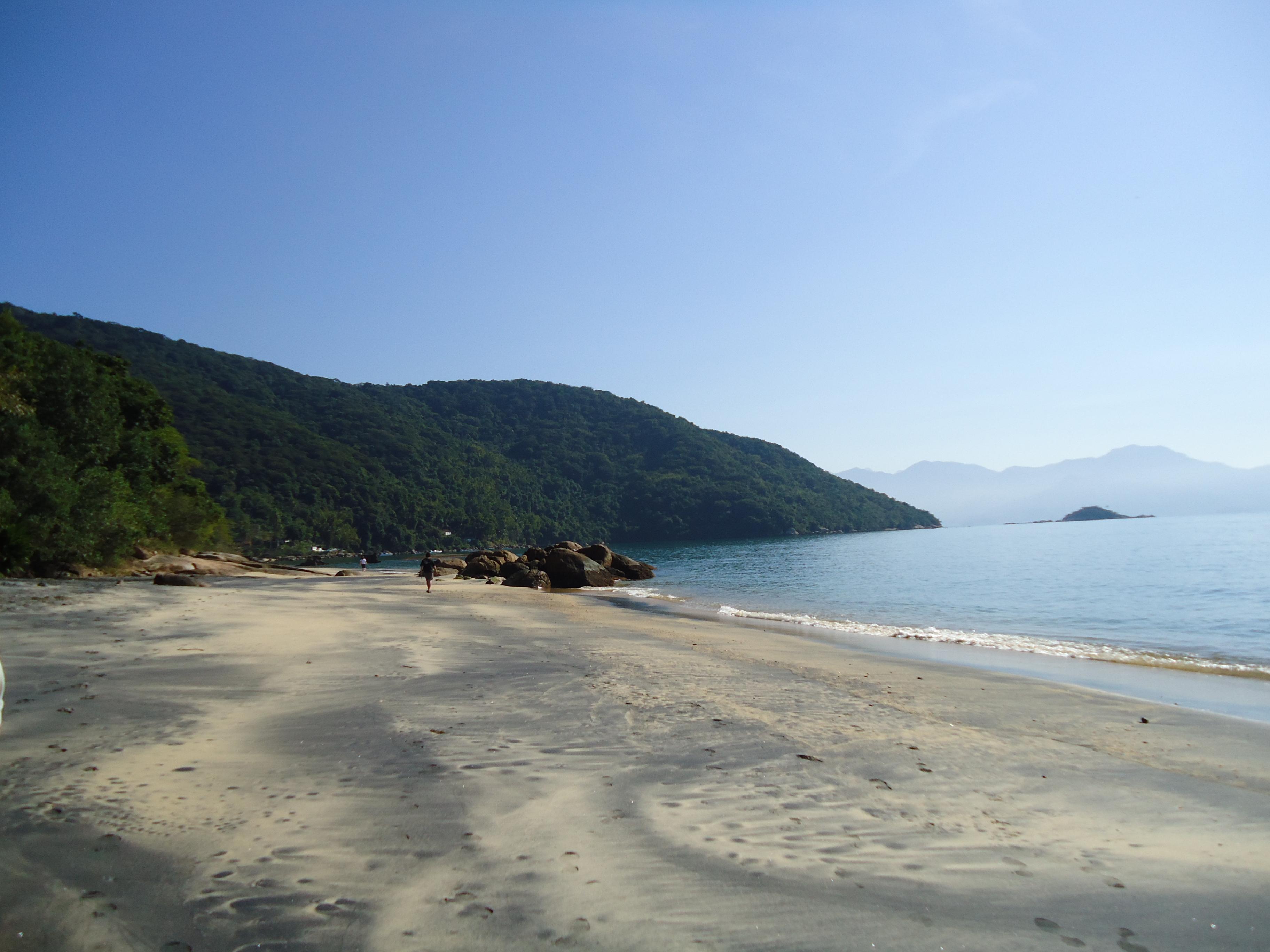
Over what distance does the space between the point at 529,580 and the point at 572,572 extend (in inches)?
155

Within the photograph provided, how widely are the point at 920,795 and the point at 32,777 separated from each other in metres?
7.07

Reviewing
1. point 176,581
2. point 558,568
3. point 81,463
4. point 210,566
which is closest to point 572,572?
point 558,568

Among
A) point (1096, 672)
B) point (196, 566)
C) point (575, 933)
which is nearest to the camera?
point (575, 933)

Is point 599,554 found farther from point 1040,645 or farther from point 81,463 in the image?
point 1040,645

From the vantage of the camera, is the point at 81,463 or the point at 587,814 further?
the point at 81,463

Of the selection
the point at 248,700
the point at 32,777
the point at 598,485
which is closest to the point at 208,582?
the point at 248,700

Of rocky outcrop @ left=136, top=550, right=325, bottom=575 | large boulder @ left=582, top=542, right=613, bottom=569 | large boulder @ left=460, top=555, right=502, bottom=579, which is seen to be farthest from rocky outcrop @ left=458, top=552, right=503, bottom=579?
rocky outcrop @ left=136, top=550, right=325, bottom=575

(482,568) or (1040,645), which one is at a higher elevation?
(482,568)

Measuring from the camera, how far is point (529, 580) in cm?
4172

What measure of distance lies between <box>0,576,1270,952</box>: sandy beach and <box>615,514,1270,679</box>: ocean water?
10.5 m

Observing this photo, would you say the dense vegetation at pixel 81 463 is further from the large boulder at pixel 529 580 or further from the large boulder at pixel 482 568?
the large boulder at pixel 529 580

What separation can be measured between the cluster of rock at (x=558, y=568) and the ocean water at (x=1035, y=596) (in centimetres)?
300

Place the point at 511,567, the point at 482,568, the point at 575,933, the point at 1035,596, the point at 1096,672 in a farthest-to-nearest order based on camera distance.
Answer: the point at 482,568 → the point at 511,567 → the point at 1035,596 → the point at 1096,672 → the point at 575,933

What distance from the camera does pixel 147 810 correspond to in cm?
445
